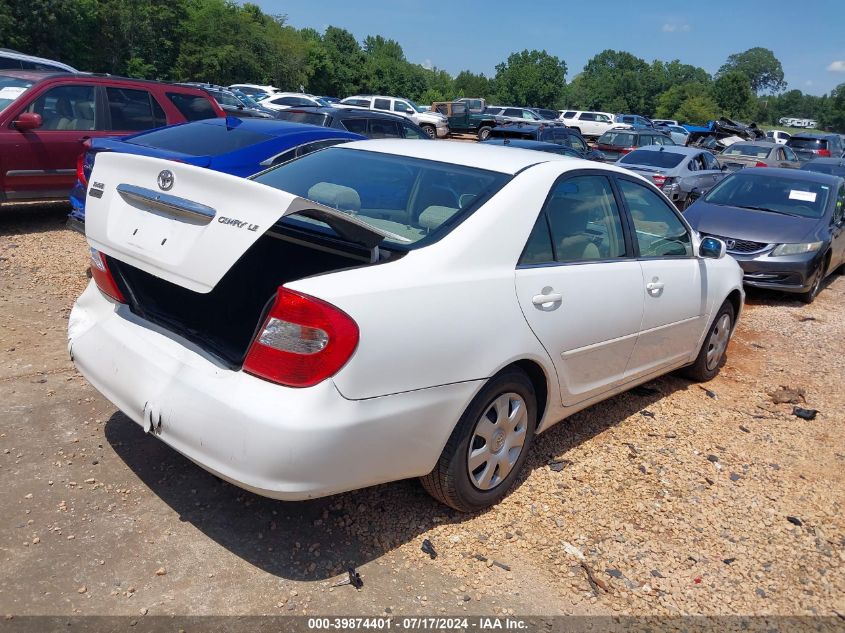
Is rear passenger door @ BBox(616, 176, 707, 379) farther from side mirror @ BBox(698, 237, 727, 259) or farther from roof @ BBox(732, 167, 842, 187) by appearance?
roof @ BBox(732, 167, 842, 187)

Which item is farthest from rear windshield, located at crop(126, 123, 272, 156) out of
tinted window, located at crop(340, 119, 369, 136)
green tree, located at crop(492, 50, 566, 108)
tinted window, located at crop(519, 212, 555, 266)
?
green tree, located at crop(492, 50, 566, 108)

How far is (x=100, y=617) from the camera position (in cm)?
250

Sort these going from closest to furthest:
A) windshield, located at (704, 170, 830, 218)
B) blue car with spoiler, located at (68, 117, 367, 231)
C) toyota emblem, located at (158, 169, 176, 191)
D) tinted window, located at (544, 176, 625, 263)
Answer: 1. toyota emblem, located at (158, 169, 176, 191)
2. tinted window, located at (544, 176, 625, 263)
3. blue car with spoiler, located at (68, 117, 367, 231)
4. windshield, located at (704, 170, 830, 218)

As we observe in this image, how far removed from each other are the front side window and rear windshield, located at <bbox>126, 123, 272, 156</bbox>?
1672 mm

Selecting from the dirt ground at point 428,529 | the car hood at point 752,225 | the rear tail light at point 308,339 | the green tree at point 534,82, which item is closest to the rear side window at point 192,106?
the dirt ground at point 428,529

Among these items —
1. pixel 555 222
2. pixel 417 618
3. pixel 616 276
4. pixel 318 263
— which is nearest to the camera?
pixel 417 618

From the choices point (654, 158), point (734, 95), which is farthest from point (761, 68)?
point (654, 158)

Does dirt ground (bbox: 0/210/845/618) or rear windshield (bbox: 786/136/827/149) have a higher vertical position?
rear windshield (bbox: 786/136/827/149)

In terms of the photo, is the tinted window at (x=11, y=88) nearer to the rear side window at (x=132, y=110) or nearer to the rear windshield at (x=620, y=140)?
the rear side window at (x=132, y=110)

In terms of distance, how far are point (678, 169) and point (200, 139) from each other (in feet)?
33.7

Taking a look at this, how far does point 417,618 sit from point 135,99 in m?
8.17

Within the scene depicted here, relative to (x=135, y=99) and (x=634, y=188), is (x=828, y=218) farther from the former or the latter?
(x=135, y=99)

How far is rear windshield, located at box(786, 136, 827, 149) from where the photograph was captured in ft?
82.0

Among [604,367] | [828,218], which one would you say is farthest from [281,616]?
[828,218]
